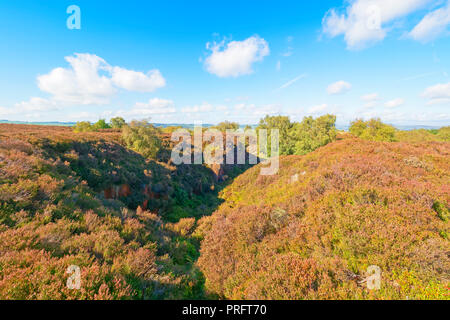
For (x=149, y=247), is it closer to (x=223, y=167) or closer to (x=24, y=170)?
(x=24, y=170)

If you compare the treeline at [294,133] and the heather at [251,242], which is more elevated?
the treeline at [294,133]

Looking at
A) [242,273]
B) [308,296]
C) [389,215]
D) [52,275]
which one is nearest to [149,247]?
[52,275]

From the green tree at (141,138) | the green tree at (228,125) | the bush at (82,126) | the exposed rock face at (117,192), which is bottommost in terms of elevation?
the exposed rock face at (117,192)

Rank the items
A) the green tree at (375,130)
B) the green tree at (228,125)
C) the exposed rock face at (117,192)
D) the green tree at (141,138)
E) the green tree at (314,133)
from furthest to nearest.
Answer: the green tree at (228,125), the green tree at (375,130), the green tree at (314,133), the green tree at (141,138), the exposed rock face at (117,192)

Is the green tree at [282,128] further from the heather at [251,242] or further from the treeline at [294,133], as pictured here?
the heather at [251,242]

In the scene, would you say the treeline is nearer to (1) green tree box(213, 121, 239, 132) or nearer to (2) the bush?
(2) the bush

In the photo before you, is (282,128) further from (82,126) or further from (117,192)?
(82,126)

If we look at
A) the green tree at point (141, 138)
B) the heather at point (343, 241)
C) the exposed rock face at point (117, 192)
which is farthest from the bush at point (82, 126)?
the heather at point (343, 241)

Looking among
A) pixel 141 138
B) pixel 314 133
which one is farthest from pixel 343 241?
pixel 314 133

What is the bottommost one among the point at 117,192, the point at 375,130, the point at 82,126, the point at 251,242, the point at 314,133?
the point at 251,242

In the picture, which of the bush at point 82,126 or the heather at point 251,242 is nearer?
the heather at point 251,242
